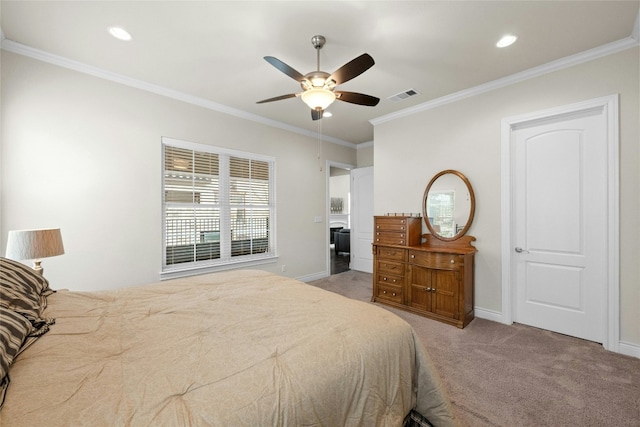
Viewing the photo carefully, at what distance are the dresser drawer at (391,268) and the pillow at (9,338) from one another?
3.35m

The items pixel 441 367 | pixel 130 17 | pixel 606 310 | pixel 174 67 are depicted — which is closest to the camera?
pixel 130 17

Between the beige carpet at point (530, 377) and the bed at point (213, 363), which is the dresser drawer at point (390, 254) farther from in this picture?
the bed at point (213, 363)

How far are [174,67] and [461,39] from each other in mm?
2849

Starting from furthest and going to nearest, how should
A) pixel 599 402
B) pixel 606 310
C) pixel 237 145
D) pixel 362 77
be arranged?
1. pixel 237 145
2. pixel 362 77
3. pixel 606 310
4. pixel 599 402

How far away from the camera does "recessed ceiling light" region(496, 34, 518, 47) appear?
226 cm

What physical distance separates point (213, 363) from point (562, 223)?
351cm

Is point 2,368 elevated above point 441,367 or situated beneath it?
elevated above

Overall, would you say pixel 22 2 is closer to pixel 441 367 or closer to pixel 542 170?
pixel 441 367

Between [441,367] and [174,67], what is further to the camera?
[174,67]

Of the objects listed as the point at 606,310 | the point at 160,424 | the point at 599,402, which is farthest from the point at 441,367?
the point at 160,424

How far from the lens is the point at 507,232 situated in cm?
298

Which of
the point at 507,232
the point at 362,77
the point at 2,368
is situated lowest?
the point at 2,368

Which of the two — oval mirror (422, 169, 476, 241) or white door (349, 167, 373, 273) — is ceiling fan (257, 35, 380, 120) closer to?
oval mirror (422, 169, 476, 241)

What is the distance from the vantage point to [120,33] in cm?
220
